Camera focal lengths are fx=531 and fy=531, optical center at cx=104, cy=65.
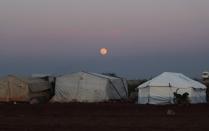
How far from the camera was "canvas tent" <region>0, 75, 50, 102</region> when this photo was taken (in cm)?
5159

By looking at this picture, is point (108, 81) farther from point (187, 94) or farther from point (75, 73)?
point (187, 94)

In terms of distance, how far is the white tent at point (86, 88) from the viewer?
167ft

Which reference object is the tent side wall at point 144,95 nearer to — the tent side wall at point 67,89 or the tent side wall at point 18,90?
the tent side wall at point 67,89

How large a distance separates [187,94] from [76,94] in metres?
11.9

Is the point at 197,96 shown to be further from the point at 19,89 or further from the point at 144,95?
the point at 19,89

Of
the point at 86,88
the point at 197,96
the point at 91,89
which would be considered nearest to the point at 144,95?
the point at 197,96

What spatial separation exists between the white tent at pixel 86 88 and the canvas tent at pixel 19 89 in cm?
180

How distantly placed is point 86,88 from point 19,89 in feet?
21.6

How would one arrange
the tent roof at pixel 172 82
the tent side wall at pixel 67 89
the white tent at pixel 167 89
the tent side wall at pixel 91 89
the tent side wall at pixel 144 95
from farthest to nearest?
the tent side wall at pixel 67 89 → the tent side wall at pixel 91 89 → the tent side wall at pixel 144 95 → the tent roof at pixel 172 82 → the white tent at pixel 167 89

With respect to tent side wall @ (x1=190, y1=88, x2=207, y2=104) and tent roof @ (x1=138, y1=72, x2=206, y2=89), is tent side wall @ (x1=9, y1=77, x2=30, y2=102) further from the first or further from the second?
tent side wall @ (x1=190, y1=88, x2=207, y2=104)

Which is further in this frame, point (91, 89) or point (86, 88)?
point (86, 88)

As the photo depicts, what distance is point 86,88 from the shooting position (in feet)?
169

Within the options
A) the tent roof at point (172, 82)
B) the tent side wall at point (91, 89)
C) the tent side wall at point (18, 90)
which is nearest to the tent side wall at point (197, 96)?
the tent roof at point (172, 82)

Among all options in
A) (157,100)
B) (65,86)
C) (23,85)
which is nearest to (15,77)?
(23,85)
